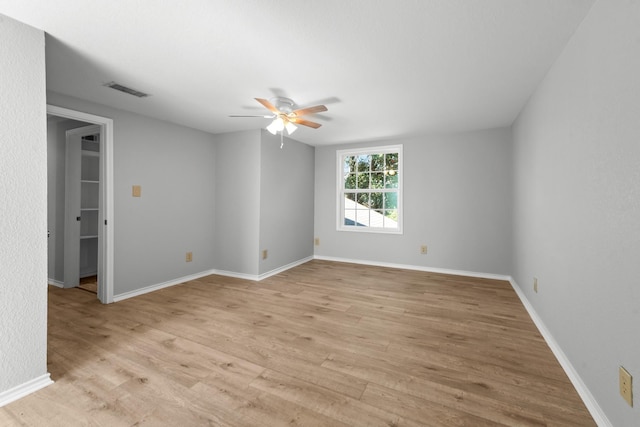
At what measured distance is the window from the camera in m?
4.96

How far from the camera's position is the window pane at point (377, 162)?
5088mm

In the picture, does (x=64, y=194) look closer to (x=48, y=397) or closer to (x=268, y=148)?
(x=268, y=148)

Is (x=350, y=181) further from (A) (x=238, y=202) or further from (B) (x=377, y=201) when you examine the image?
(A) (x=238, y=202)

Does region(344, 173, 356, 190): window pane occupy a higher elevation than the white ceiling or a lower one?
lower

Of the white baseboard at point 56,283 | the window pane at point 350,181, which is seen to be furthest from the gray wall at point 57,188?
the window pane at point 350,181

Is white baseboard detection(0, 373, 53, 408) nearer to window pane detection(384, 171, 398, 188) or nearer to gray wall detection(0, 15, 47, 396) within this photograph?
gray wall detection(0, 15, 47, 396)

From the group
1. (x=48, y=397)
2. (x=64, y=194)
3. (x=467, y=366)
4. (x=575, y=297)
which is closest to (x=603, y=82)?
(x=575, y=297)

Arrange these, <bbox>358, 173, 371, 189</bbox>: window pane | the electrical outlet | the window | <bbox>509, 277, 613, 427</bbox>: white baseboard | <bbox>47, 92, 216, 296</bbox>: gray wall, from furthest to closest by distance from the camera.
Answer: <bbox>358, 173, 371, 189</bbox>: window pane → the window → <bbox>47, 92, 216, 296</bbox>: gray wall → <bbox>509, 277, 613, 427</bbox>: white baseboard → the electrical outlet

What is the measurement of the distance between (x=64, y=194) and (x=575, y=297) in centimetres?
545

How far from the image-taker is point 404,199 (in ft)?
15.9

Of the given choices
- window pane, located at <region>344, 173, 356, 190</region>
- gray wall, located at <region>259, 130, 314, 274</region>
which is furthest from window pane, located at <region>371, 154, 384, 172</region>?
gray wall, located at <region>259, 130, 314, 274</region>

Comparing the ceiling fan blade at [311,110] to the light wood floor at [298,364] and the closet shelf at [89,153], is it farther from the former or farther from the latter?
the closet shelf at [89,153]

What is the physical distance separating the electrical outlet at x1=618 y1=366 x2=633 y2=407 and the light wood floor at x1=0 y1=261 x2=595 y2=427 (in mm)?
335

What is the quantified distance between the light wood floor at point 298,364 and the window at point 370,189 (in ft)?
6.19
